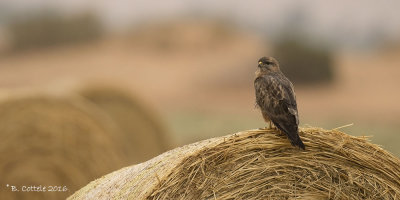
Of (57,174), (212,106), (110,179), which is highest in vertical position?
(110,179)

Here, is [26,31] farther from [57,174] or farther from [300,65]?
[57,174]

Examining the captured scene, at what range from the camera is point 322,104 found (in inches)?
→ 989

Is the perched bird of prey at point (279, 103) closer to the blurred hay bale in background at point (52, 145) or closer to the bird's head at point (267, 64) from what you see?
the bird's head at point (267, 64)

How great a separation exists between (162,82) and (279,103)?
24990 millimetres

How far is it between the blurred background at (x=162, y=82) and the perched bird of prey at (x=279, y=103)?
11.3ft

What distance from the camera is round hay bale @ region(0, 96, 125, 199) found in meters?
8.16

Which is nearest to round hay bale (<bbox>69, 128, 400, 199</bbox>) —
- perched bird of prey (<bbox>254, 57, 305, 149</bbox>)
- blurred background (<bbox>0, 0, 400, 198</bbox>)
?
perched bird of prey (<bbox>254, 57, 305, 149</bbox>)

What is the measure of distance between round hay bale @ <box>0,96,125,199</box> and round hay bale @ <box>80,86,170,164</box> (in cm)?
269

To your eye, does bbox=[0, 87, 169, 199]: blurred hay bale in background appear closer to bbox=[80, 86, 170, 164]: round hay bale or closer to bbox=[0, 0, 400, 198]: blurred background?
bbox=[0, 0, 400, 198]: blurred background

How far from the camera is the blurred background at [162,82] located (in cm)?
848

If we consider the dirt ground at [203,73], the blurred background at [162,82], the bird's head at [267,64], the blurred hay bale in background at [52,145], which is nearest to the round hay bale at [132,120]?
the blurred background at [162,82]

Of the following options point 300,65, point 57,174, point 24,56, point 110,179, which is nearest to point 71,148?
point 57,174

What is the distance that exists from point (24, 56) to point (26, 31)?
202 centimetres

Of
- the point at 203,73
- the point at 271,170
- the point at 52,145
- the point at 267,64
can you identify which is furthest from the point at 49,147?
the point at 203,73
